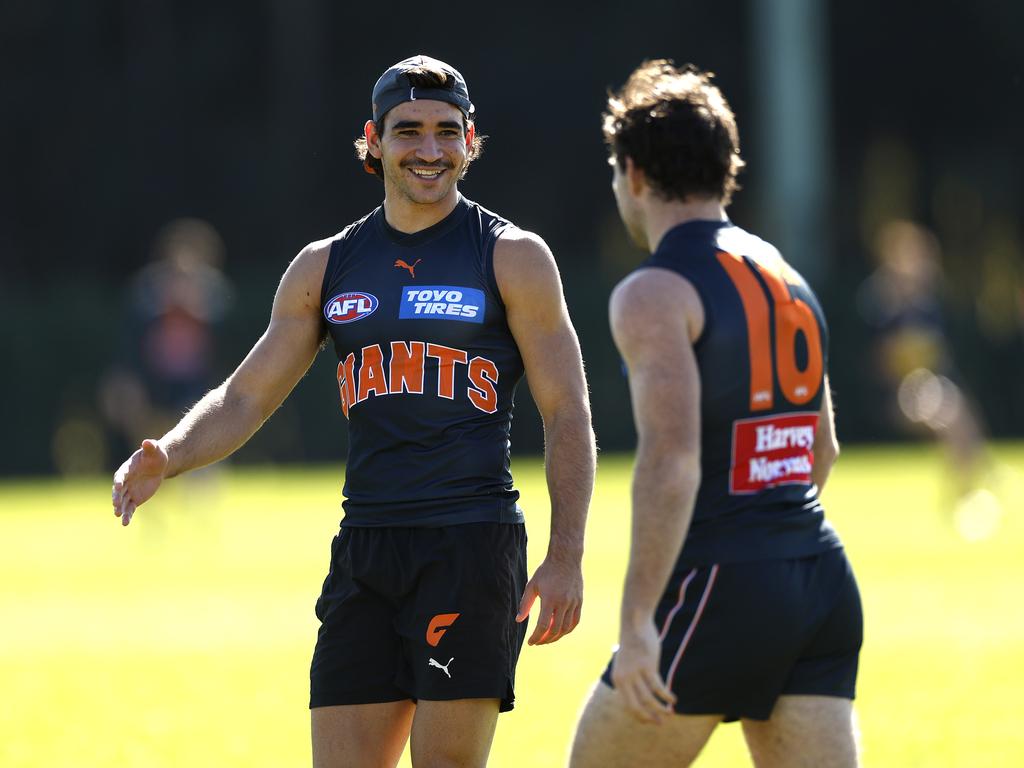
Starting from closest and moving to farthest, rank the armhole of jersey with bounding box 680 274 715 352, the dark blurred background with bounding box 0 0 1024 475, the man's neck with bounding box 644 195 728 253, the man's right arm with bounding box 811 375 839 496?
1. the armhole of jersey with bounding box 680 274 715 352
2. the man's neck with bounding box 644 195 728 253
3. the man's right arm with bounding box 811 375 839 496
4. the dark blurred background with bounding box 0 0 1024 475

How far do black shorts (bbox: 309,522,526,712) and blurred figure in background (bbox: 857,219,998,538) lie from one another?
42.0 ft

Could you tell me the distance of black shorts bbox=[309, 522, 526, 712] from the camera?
5.68m

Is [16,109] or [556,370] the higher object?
[16,109]

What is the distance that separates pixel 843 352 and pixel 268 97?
56.8ft

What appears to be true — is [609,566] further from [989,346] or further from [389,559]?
[989,346]

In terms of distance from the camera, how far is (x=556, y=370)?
582cm

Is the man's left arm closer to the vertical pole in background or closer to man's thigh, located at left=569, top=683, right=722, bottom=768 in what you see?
man's thigh, located at left=569, top=683, right=722, bottom=768

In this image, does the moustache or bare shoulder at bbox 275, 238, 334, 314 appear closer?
the moustache

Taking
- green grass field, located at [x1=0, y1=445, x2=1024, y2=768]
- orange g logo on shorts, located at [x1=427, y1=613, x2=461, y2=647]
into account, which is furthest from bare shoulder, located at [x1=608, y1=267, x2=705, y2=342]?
green grass field, located at [x1=0, y1=445, x2=1024, y2=768]

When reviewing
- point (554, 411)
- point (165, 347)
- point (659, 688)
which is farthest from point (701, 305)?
point (165, 347)

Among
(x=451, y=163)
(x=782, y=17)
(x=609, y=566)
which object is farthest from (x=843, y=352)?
(x=451, y=163)

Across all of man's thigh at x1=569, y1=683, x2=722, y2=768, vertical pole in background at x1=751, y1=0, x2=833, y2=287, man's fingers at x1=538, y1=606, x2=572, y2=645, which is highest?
vertical pole in background at x1=751, y1=0, x2=833, y2=287

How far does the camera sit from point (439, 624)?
5684mm

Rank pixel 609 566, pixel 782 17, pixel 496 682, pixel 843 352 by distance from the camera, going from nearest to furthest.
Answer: pixel 496 682 < pixel 609 566 < pixel 782 17 < pixel 843 352
